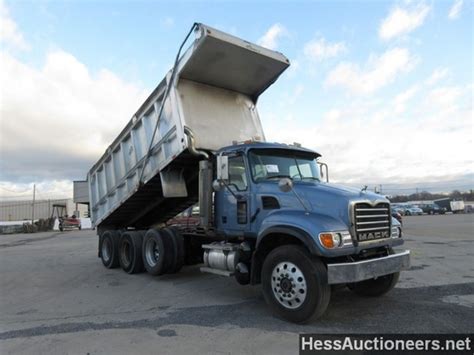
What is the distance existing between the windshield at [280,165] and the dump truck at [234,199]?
0.06ft

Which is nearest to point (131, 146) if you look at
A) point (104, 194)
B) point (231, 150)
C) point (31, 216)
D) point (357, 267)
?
point (104, 194)

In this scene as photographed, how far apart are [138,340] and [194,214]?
4029mm

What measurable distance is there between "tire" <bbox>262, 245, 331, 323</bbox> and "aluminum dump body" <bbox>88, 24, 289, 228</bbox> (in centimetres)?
282

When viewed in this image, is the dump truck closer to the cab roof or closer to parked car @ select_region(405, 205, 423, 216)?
the cab roof

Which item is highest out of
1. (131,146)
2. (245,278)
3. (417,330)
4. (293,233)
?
(131,146)

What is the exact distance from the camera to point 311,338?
14.4ft

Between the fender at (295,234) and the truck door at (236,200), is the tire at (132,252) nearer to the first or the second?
the truck door at (236,200)

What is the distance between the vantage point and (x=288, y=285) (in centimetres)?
500

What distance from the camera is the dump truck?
4965 mm

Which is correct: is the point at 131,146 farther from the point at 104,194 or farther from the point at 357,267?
the point at 357,267

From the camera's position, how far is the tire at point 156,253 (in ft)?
25.2

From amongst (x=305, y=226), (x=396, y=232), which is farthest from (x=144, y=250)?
(x=396, y=232)

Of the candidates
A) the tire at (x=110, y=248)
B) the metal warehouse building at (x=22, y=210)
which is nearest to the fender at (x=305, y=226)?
the tire at (x=110, y=248)

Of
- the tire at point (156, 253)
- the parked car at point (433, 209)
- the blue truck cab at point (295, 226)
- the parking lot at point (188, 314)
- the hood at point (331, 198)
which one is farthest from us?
the parked car at point (433, 209)
